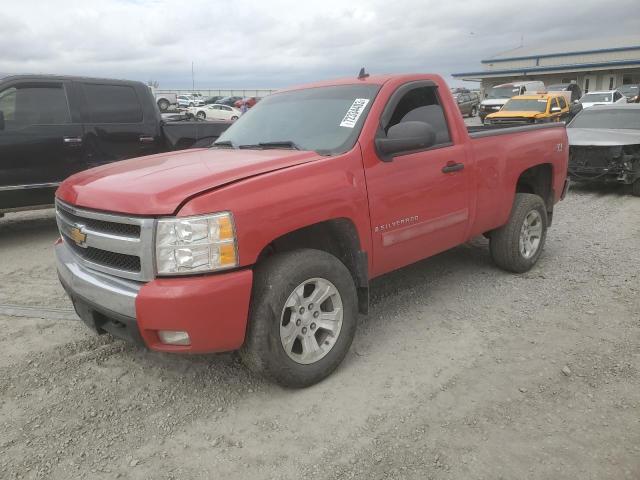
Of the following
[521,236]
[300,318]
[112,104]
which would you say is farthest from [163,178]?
[112,104]

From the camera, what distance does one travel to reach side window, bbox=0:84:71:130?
20.9 feet

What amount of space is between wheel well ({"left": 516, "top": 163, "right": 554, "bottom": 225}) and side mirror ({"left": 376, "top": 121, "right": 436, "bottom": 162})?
7.59 ft

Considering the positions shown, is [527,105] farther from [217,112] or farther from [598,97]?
[217,112]

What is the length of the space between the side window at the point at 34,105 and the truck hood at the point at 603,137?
330 inches

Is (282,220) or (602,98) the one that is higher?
(282,220)

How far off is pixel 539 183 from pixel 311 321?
3475 millimetres

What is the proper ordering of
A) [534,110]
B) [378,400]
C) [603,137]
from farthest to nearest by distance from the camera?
[534,110]
[603,137]
[378,400]

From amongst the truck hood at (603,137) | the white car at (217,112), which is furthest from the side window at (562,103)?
the white car at (217,112)

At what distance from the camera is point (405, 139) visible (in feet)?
11.4

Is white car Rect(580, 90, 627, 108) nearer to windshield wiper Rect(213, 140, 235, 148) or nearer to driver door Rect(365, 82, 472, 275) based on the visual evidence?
driver door Rect(365, 82, 472, 275)

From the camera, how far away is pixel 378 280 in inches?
201

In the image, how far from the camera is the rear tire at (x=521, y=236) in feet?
16.3

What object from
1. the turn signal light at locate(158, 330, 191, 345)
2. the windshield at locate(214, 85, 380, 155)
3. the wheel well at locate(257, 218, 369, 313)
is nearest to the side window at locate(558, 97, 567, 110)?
the windshield at locate(214, 85, 380, 155)

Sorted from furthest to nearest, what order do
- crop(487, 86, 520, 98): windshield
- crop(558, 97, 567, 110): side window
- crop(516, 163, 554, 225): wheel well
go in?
crop(487, 86, 520, 98): windshield
crop(558, 97, 567, 110): side window
crop(516, 163, 554, 225): wheel well
